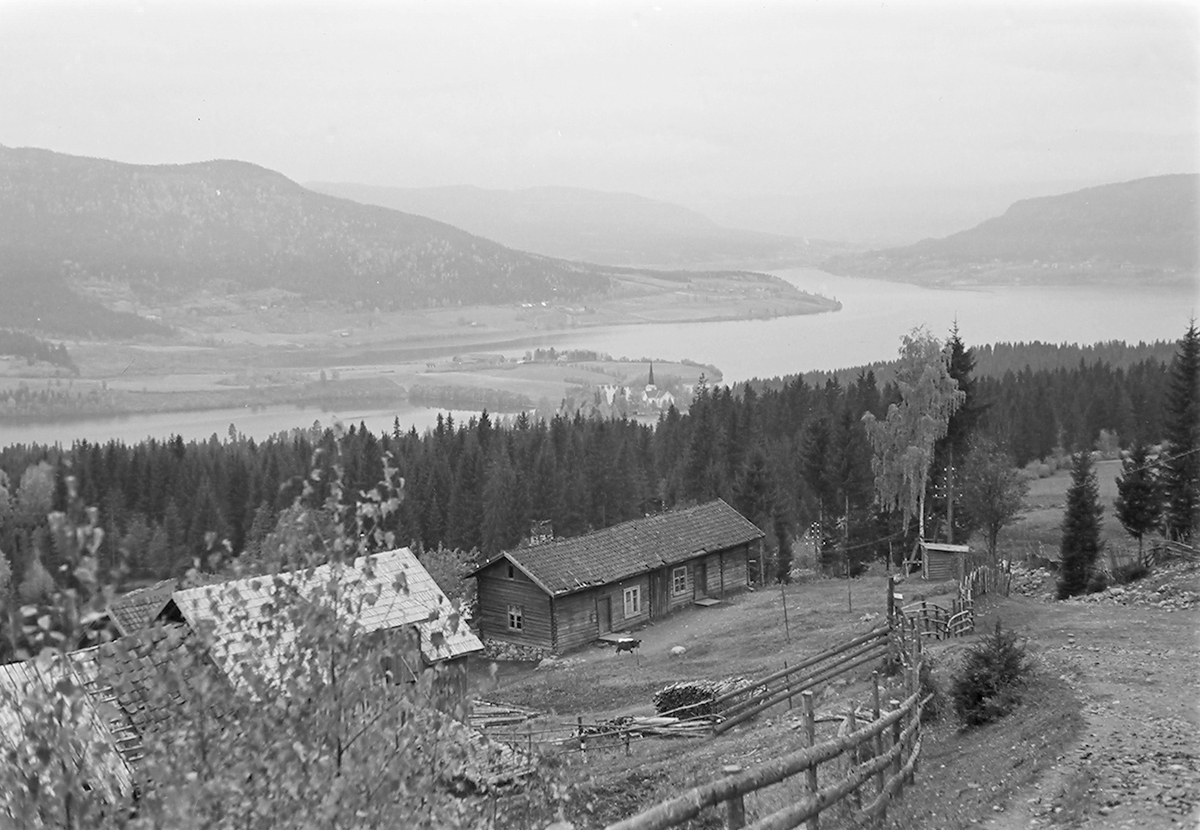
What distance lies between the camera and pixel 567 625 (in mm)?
39312

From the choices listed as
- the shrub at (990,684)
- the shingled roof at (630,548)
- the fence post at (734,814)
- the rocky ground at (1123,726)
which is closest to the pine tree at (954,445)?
the shingled roof at (630,548)

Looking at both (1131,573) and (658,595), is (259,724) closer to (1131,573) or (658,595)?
(1131,573)

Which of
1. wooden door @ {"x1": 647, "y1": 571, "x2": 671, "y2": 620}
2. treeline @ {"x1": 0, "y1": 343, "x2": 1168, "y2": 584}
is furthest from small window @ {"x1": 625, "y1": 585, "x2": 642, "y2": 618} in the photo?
treeline @ {"x1": 0, "y1": 343, "x2": 1168, "y2": 584}

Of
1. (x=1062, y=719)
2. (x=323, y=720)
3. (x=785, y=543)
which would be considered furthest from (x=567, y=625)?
(x=323, y=720)

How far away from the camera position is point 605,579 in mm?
39875

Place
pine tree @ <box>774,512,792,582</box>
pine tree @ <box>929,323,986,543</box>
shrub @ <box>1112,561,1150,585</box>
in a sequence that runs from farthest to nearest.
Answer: pine tree @ <box>774,512,792,582</box> → pine tree @ <box>929,323,986,543</box> → shrub @ <box>1112,561,1150,585</box>

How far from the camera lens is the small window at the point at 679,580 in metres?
43.3

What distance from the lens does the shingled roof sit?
130ft

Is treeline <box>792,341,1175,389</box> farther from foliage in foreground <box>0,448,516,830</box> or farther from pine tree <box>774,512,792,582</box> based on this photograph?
foliage in foreground <box>0,448,516,830</box>

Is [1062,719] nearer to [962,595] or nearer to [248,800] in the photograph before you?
[248,800]

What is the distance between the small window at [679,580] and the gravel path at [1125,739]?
72.7ft

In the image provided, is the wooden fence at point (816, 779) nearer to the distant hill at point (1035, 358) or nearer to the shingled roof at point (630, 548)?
the shingled roof at point (630, 548)

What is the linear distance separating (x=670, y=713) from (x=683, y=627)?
17.8 metres

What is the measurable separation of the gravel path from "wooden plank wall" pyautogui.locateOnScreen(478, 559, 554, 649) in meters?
20.6
